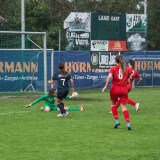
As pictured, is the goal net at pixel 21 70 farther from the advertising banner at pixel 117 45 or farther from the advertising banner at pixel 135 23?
the advertising banner at pixel 135 23

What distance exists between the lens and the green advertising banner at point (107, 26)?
30.1m

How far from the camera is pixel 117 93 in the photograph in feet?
36.7

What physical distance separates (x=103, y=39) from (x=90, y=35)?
928mm

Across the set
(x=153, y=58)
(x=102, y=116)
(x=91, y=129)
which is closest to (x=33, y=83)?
(x=153, y=58)

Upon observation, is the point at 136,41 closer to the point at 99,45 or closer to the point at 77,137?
the point at 99,45

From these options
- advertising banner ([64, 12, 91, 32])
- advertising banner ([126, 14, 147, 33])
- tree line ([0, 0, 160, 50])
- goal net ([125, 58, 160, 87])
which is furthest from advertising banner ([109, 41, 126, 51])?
tree line ([0, 0, 160, 50])

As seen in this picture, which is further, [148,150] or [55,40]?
[55,40]

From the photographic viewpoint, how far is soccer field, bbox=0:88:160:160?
322 inches

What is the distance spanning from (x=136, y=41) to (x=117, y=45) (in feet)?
6.55

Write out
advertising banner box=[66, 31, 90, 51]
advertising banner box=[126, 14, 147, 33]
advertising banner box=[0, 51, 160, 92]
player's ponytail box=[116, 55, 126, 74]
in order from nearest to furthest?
player's ponytail box=[116, 55, 126, 74], advertising banner box=[0, 51, 160, 92], advertising banner box=[66, 31, 90, 51], advertising banner box=[126, 14, 147, 33]

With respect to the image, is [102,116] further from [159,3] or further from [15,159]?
[159,3]

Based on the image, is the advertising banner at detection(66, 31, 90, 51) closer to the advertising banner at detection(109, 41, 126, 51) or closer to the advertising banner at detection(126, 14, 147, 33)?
the advertising banner at detection(109, 41, 126, 51)

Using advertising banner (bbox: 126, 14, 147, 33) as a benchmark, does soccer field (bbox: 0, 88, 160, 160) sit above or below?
below

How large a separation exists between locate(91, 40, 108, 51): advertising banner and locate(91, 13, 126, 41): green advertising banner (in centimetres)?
26
